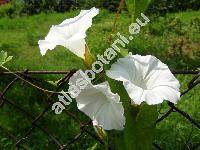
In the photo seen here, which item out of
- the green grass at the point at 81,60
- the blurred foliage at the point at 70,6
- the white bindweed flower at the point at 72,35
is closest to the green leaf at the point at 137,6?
the white bindweed flower at the point at 72,35

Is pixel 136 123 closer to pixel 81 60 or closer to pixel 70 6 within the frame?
pixel 81 60

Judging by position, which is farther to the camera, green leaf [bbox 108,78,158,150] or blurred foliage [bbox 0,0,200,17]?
blurred foliage [bbox 0,0,200,17]

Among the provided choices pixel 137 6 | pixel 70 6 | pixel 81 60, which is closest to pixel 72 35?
pixel 137 6

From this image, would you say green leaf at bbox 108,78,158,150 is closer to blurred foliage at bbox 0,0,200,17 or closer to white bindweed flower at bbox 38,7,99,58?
white bindweed flower at bbox 38,7,99,58

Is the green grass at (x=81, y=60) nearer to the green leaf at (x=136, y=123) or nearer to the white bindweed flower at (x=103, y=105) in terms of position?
the green leaf at (x=136, y=123)

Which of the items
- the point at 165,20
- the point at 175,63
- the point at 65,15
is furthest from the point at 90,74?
the point at 65,15

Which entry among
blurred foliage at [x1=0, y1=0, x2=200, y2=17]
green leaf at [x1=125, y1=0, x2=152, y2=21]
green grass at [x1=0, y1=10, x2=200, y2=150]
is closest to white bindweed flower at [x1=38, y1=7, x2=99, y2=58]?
green leaf at [x1=125, y1=0, x2=152, y2=21]
